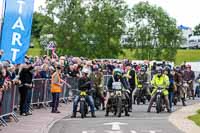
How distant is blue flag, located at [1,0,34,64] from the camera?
55.2 feet

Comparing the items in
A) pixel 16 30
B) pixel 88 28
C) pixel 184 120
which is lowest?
pixel 184 120

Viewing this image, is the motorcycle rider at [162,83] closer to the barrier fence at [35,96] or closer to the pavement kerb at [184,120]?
the pavement kerb at [184,120]

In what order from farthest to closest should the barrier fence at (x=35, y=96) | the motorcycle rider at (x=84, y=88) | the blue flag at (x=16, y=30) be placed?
1. the motorcycle rider at (x=84, y=88)
2. the barrier fence at (x=35, y=96)
3. the blue flag at (x=16, y=30)

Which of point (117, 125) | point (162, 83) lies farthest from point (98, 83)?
point (117, 125)

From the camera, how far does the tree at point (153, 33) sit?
76500 mm

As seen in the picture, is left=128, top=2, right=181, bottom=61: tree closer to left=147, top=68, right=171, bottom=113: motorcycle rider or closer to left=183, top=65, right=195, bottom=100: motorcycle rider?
left=183, top=65, right=195, bottom=100: motorcycle rider

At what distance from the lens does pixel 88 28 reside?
223ft

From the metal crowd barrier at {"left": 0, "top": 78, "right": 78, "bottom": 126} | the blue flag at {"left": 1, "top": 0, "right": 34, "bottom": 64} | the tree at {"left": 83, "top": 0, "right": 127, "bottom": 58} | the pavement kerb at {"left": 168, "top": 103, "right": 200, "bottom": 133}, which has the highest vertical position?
the tree at {"left": 83, "top": 0, "right": 127, "bottom": 58}

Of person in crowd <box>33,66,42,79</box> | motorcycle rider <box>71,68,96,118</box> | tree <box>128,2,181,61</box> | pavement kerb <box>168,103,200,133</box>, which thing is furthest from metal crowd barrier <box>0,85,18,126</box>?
tree <box>128,2,181,61</box>

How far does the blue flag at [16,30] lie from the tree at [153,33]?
190ft

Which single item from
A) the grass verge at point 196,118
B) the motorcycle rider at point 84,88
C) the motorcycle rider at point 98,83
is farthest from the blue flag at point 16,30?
the motorcycle rider at point 98,83

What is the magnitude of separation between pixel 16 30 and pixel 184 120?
29.4 ft

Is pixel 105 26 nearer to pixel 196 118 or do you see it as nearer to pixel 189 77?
pixel 189 77

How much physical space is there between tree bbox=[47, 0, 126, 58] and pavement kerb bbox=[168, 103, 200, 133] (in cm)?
3816
